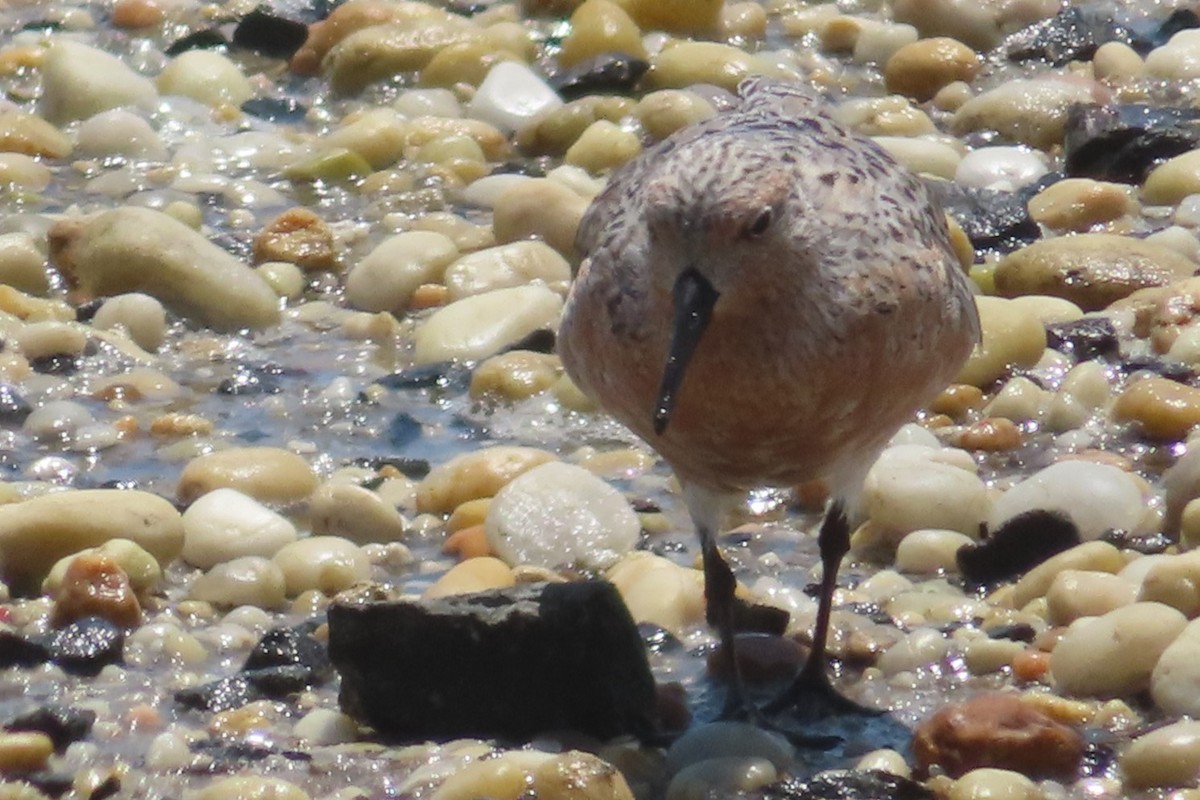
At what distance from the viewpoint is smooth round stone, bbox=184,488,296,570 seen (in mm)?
7234

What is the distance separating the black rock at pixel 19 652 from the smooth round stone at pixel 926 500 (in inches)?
116

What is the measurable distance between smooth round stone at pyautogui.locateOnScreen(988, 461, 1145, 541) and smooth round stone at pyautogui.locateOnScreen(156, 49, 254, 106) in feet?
22.4

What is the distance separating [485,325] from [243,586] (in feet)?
8.44

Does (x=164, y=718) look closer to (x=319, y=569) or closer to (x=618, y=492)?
(x=319, y=569)

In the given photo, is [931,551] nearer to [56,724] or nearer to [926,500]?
[926,500]

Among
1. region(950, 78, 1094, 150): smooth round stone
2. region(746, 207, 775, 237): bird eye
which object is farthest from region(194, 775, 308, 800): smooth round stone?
region(950, 78, 1094, 150): smooth round stone

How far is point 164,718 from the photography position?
243 inches

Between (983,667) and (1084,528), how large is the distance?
98cm

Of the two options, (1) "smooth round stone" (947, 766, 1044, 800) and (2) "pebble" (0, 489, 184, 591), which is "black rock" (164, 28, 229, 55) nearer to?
(2) "pebble" (0, 489, 184, 591)

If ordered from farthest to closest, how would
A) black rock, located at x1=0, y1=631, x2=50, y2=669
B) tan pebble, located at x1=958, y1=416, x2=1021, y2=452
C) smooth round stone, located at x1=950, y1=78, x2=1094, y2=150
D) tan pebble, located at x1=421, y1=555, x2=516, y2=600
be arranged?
smooth round stone, located at x1=950, y1=78, x2=1094, y2=150
tan pebble, located at x1=958, y1=416, x2=1021, y2=452
tan pebble, located at x1=421, y1=555, x2=516, y2=600
black rock, located at x1=0, y1=631, x2=50, y2=669

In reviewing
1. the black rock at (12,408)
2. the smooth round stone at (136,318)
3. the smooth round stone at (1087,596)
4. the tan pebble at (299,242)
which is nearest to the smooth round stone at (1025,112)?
the tan pebble at (299,242)

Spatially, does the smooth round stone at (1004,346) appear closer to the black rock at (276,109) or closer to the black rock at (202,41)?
the black rock at (276,109)

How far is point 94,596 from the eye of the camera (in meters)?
6.70

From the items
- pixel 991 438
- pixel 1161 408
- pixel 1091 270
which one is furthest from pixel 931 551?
pixel 1091 270
